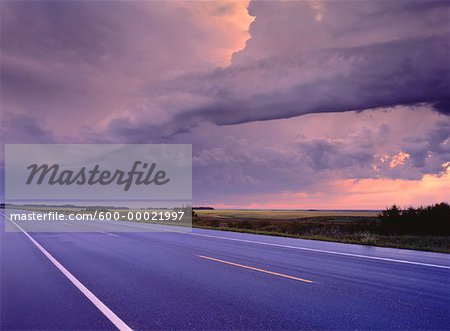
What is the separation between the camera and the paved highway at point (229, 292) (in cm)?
579

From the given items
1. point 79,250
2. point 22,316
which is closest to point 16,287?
point 22,316

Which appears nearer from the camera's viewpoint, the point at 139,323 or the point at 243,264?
the point at 139,323

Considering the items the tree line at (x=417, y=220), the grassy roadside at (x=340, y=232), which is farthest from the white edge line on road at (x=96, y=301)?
the tree line at (x=417, y=220)

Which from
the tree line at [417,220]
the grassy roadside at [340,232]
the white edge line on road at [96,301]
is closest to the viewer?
the white edge line on road at [96,301]

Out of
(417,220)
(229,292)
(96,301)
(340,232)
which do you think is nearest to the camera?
(96,301)

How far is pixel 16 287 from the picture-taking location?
8.52 metres

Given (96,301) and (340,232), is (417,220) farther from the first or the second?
(96,301)

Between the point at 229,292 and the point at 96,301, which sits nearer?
the point at 96,301

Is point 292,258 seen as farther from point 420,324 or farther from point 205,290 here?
point 420,324

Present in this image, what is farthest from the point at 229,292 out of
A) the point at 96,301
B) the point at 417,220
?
the point at 417,220

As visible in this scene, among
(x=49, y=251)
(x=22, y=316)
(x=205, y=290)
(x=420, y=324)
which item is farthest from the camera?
(x=49, y=251)

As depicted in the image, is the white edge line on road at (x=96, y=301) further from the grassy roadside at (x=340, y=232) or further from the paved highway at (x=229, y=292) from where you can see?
the grassy roadside at (x=340, y=232)

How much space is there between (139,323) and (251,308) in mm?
1759

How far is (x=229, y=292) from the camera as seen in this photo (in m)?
7.59
